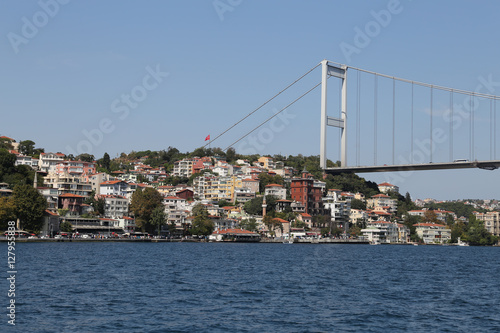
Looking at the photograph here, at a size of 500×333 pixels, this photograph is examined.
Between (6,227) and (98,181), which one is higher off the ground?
(98,181)

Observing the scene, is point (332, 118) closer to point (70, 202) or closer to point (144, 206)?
point (144, 206)

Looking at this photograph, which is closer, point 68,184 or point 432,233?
point 68,184

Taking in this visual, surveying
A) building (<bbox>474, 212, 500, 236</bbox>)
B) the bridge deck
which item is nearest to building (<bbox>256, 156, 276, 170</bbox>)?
building (<bbox>474, 212, 500, 236</bbox>)

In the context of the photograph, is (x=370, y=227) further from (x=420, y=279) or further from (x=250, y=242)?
(x=420, y=279)

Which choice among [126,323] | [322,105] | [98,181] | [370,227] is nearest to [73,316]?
[126,323]

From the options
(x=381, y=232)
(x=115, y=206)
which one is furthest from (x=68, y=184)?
(x=381, y=232)

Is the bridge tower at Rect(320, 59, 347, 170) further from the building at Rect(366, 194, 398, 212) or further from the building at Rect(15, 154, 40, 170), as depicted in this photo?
the building at Rect(366, 194, 398, 212)

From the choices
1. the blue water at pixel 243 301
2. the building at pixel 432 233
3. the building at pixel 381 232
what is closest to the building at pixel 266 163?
the building at pixel 381 232
